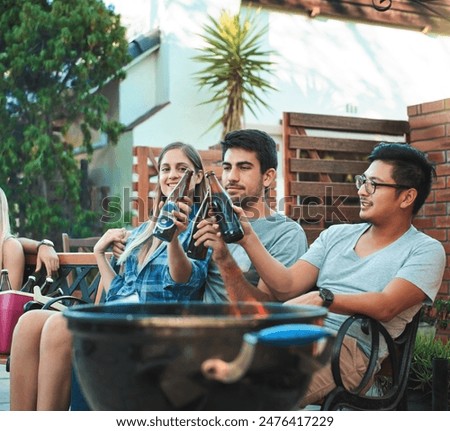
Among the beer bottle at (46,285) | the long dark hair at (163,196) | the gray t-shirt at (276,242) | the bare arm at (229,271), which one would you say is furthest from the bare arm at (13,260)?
the bare arm at (229,271)

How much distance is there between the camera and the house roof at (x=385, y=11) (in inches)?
98.8

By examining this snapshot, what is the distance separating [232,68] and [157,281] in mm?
2063

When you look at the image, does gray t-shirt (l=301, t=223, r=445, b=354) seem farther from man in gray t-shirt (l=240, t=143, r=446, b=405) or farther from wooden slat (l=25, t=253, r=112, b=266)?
wooden slat (l=25, t=253, r=112, b=266)

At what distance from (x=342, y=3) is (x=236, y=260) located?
3.63ft

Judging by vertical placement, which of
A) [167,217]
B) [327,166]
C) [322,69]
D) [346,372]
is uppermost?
[322,69]

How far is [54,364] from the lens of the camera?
5.72 feet

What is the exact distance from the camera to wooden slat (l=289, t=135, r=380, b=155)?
9.83 ft

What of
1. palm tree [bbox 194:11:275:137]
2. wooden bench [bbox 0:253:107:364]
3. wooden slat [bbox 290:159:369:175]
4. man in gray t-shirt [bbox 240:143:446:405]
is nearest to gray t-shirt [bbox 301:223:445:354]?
man in gray t-shirt [bbox 240:143:446:405]

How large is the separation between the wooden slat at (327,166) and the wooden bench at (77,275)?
2.99ft

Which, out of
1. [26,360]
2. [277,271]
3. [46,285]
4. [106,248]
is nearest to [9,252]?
[46,285]

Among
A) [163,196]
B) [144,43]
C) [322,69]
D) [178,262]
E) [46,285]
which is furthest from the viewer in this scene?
[144,43]

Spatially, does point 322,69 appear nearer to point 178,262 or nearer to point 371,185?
point 371,185

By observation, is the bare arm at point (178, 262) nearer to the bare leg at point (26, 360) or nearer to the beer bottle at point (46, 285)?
the bare leg at point (26, 360)

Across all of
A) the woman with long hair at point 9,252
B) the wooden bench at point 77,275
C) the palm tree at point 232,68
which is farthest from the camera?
the palm tree at point 232,68
